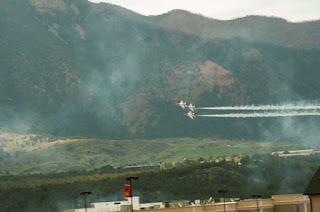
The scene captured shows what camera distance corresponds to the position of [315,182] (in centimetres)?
15050

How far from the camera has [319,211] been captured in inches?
5861

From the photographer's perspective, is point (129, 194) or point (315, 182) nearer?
point (315, 182)

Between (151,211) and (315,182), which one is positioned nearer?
(315,182)

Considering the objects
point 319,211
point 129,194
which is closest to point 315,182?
point 319,211

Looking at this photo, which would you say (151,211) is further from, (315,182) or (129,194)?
(315,182)

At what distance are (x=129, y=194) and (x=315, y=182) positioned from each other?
52.9 m

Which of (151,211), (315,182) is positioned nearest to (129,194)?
(151,211)

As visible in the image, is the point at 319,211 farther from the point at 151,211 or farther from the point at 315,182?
the point at 151,211

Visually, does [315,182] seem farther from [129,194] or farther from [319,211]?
[129,194]

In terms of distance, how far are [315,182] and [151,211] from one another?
179ft

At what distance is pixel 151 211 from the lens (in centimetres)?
19925

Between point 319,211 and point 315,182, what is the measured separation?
13.6 ft

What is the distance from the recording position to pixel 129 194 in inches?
7712
